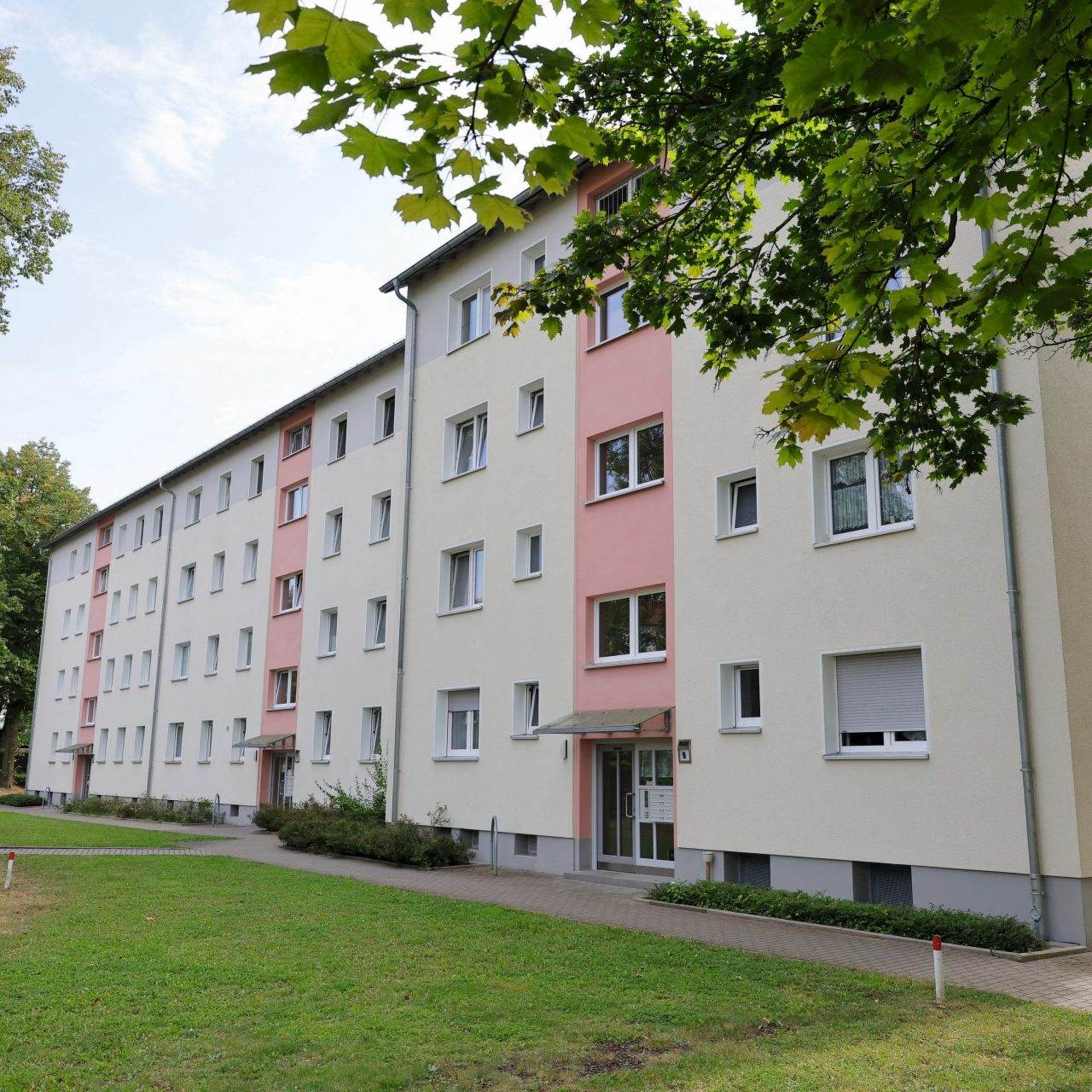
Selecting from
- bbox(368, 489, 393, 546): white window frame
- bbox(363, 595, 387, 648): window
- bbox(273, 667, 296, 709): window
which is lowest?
bbox(273, 667, 296, 709): window

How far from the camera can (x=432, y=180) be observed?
14.2 feet

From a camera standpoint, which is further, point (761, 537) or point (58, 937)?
point (761, 537)

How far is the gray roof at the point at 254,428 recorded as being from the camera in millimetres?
26500

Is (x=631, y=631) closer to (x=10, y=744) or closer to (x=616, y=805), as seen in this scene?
(x=616, y=805)

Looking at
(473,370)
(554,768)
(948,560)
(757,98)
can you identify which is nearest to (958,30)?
(757,98)

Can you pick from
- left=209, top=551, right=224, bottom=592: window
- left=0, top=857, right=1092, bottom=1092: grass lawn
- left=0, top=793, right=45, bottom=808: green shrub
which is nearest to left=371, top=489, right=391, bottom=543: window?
left=209, top=551, right=224, bottom=592: window

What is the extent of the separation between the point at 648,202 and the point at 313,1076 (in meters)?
6.27

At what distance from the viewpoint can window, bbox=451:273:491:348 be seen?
915 inches

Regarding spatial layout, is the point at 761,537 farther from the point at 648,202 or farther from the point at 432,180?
the point at 432,180

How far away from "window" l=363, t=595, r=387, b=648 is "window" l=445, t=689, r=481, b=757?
3941mm

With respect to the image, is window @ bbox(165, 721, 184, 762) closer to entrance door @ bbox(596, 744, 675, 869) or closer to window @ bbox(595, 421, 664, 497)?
entrance door @ bbox(596, 744, 675, 869)

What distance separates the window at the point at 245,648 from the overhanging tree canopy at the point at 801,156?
81.1 feet

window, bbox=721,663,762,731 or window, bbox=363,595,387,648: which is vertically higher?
window, bbox=363,595,387,648

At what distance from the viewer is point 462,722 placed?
21.9 metres
